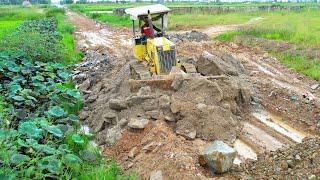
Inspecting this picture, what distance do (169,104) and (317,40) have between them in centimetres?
1284

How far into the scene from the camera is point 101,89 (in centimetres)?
1352

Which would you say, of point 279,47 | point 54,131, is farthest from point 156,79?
point 279,47

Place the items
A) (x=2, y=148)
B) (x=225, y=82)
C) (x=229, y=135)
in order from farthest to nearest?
(x=225, y=82) < (x=229, y=135) < (x=2, y=148)

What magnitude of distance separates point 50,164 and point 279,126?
572 cm

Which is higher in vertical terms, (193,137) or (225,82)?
(225,82)

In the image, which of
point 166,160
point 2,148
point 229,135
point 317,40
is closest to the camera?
point 2,148

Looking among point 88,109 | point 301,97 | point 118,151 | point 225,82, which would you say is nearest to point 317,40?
point 301,97

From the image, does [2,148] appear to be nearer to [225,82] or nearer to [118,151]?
[118,151]

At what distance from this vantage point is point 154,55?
472 inches

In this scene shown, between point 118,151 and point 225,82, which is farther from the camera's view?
point 225,82

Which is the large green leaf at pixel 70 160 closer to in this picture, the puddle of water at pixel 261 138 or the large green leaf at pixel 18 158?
the large green leaf at pixel 18 158

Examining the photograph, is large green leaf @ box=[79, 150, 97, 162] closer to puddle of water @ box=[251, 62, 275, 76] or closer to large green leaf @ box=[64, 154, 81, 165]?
large green leaf @ box=[64, 154, 81, 165]

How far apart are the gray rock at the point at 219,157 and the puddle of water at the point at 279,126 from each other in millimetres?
2776

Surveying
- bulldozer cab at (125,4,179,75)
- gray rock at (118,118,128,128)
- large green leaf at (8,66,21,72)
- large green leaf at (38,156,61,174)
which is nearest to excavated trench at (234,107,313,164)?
gray rock at (118,118,128,128)
